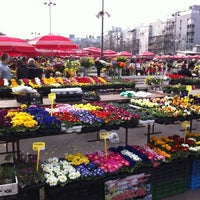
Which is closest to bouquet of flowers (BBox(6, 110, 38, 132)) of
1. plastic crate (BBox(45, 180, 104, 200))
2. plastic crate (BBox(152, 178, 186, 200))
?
plastic crate (BBox(45, 180, 104, 200))

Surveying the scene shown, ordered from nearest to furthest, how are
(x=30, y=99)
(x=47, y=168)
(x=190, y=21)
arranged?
1. (x=47, y=168)
2. (x=30, y=99)
3. (x=190, y=21)

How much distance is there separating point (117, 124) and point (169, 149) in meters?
0.98

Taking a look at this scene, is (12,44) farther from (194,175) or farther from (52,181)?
(194,175)

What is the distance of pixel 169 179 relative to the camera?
4016 millimetres

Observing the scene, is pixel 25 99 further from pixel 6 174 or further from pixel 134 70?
pixel 134 70

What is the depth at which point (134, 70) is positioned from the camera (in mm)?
23656

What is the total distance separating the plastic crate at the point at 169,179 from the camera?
3.91m

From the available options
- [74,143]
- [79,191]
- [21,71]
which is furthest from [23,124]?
[21,71]

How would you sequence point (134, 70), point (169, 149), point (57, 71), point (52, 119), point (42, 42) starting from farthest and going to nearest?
point (134, 70) < point (57, 71) < point (42, 42) < point (169, 149) < point (52, 119)

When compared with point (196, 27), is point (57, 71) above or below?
below

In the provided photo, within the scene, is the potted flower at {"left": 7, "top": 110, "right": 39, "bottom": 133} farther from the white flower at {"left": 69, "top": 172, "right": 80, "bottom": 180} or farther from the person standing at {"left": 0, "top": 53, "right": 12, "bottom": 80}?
the person standing at {"left": 0, "top": 53, "right": 12, "bottom": 80}

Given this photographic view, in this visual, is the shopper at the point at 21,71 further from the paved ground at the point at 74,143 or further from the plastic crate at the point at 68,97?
the plastic crate at the point at 68,97

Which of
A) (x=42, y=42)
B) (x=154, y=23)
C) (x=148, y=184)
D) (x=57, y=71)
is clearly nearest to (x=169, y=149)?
(x=148, y=184)

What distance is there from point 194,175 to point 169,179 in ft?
1.82
